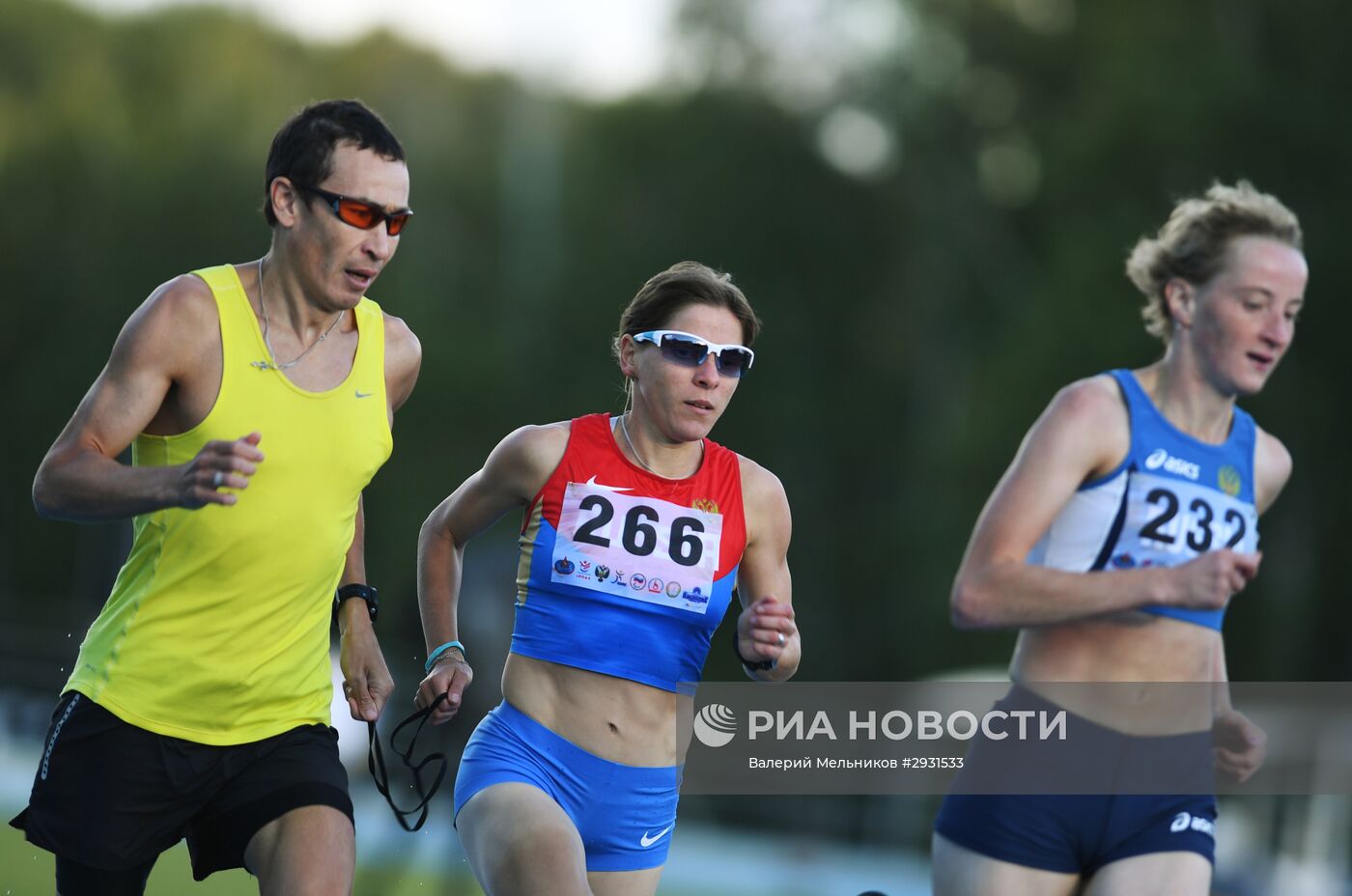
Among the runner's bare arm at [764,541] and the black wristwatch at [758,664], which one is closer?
the black wristwatch at [758,664]

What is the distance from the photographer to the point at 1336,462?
67.3 feet

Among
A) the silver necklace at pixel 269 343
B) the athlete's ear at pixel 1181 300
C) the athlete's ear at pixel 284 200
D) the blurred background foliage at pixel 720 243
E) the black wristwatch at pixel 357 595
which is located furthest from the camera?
the blurred background foliage at pixel 720 243

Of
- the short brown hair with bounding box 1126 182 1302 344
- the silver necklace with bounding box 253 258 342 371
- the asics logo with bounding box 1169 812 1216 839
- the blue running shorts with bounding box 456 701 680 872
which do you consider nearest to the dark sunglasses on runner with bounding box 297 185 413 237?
the silver necklace with bounding box 253 258 342 371

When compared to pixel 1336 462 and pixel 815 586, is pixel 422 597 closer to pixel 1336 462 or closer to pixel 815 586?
pixel 1336 462

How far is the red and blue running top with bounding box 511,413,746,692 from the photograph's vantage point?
4.62 meters

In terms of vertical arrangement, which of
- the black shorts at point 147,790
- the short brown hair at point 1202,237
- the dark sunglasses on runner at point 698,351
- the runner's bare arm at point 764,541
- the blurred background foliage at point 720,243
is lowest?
the black shorts at point 147,790

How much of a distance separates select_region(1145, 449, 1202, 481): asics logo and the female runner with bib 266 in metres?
1.04

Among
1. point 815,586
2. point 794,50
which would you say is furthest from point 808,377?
point 794,50

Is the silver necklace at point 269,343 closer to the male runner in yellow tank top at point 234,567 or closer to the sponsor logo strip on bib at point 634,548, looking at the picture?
the male runner in yellow tank top at point 234,567

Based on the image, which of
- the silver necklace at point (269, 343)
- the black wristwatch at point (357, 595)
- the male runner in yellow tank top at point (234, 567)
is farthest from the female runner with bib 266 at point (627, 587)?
the silver necklace at point (269, 343)

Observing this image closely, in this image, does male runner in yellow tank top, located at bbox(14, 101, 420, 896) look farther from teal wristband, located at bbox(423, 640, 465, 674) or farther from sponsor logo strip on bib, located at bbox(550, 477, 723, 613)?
sponsor logo strip on bib, located at bbox(550, 477, 723, 613)

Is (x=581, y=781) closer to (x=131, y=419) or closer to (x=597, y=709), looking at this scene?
(x=597, y=709)

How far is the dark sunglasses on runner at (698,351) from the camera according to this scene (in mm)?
4691

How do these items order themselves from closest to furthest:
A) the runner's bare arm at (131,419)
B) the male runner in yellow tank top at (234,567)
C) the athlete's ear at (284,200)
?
1. the runner's bare arm at (131,419)
2. the male runner in yellow tank top at (234,567)
3. the athlete's ear at (284,200)
